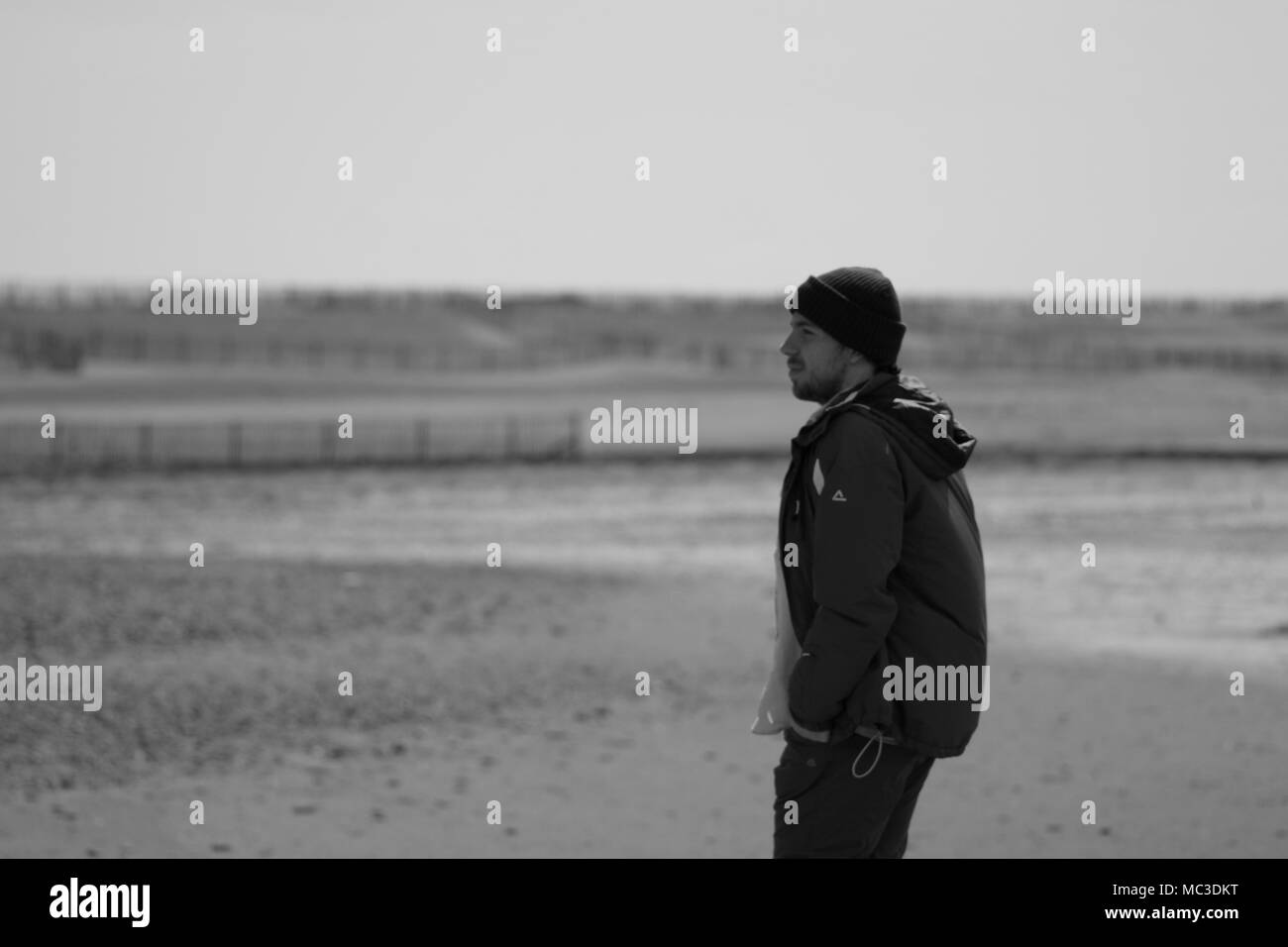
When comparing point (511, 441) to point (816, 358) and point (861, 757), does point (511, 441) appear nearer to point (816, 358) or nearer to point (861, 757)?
point (816, 358)

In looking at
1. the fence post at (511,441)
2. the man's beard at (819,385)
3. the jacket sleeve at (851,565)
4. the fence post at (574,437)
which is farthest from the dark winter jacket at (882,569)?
the fence post at (574,437)

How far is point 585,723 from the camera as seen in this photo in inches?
476

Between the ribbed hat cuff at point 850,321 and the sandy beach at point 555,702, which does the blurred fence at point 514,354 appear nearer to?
the sandy beach at point 555,702

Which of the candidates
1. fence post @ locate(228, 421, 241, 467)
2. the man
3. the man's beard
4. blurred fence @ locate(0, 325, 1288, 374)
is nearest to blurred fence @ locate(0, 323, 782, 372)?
blurred fence @ locate(0, 325, 1288, 374)

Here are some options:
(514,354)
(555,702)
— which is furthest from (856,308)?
(514,354)

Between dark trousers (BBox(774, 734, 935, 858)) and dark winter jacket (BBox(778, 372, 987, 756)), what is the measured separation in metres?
0.07

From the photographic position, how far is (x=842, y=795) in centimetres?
425

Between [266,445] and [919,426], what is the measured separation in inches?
1444

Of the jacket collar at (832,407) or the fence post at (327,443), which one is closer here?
the jacket collar at (832,407)

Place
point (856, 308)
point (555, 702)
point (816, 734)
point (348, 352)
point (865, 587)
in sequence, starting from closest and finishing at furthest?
point (865, 587) < point (816, 734) < point (856, 308) < point (555, 702) < point (348, 352)

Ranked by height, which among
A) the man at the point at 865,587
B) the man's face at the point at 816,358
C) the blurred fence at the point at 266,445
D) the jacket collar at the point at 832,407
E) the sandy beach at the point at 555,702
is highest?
the man's face at the point at 816,358

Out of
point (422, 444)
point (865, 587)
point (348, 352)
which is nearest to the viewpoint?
point (865, 587)

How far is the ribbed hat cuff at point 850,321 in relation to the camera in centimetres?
438
